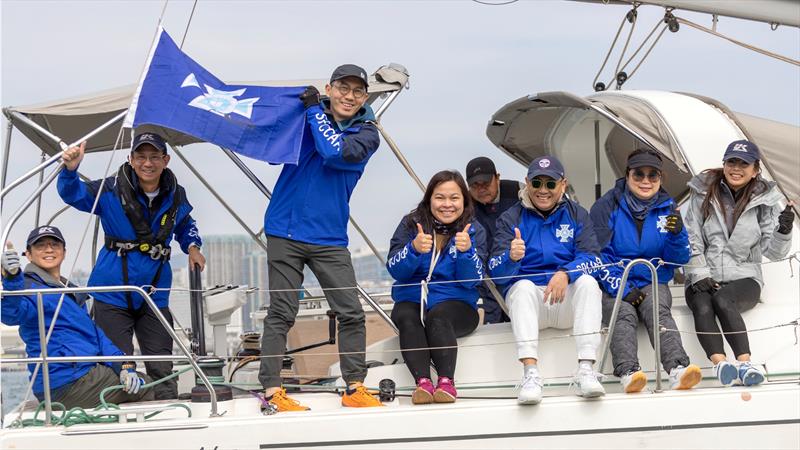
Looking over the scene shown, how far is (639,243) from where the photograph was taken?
612 cm

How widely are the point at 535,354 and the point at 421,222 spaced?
0.94 metres

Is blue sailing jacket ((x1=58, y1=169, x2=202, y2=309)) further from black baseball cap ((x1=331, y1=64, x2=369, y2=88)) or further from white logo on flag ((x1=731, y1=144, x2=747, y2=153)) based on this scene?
white logo on flag ((x1=731, y1=144, x2=747, y2=153))

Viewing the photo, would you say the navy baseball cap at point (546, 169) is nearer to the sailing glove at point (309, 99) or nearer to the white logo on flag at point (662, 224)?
the white logo on flag at point (662, 224)

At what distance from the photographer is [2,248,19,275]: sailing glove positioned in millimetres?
5453

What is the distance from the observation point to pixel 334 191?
19.3 ft

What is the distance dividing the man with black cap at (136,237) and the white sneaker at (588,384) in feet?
7.57

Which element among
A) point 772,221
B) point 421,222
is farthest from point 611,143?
point 421,222

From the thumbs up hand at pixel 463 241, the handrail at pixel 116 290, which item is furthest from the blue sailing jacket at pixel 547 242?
the handrail at pixel 116 290

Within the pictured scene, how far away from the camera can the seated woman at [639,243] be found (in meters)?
5.97

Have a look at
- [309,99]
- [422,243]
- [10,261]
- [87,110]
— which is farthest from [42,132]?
[422,243]

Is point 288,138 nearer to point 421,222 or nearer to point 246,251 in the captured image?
point 421,222

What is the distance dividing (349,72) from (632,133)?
190 cm

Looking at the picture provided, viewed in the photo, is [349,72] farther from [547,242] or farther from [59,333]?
[59,333]

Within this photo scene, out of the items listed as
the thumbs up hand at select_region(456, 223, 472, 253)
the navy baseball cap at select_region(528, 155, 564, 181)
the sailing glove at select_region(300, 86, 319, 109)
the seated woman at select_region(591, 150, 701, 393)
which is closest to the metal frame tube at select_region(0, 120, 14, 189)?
the sailing glove at select_region(300, 86, 319, 109)
